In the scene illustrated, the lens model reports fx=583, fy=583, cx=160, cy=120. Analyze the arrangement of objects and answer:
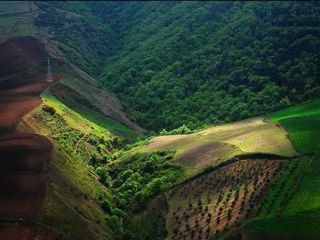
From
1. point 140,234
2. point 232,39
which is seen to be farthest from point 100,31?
point 140,234

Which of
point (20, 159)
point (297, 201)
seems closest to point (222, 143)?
point (297, 201)

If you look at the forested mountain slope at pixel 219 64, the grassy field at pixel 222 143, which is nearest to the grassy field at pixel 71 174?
the grassy field at pixel 222 143

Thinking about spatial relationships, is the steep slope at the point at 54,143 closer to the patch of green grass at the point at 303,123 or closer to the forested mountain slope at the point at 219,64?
the forested mountain slope at the point at 219,64

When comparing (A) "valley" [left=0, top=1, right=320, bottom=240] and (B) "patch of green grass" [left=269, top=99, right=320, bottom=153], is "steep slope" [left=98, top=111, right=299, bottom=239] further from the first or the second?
(B) "patch of green grass" [left=269, top=99, right=320, bottom=153]

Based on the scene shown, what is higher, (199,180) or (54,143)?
(54,143)

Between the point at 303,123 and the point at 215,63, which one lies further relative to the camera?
the point at 215,63

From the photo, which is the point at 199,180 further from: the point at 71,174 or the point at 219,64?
the point at 219,64

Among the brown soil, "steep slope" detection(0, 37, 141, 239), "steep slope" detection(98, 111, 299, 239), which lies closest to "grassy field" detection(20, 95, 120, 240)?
"steep slope" detection(0, 37, 141, 239)
